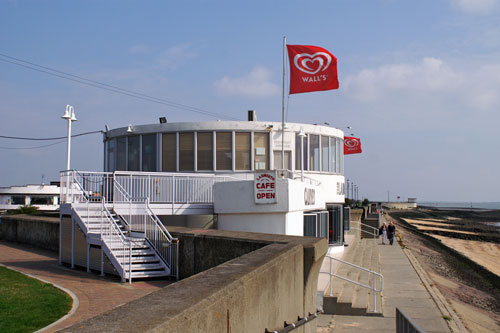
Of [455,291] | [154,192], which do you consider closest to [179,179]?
[154,192]

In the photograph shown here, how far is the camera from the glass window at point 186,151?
20.2 m

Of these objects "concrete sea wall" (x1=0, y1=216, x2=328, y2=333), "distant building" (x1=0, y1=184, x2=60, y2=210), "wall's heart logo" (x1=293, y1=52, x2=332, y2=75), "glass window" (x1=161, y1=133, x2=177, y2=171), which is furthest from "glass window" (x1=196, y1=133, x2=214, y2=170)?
"distant building" (x1=0, y1=184, x2=60, y2=210)

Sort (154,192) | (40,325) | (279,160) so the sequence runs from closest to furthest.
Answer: (40,325) → (154,192) → (279,160)

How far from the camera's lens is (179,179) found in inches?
691

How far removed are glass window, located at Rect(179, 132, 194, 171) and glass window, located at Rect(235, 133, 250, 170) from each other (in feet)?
6.07

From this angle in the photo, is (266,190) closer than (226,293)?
No

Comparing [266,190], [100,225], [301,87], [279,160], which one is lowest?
[100,225]

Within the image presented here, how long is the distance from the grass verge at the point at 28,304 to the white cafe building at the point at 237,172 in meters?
5.31

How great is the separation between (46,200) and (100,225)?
2433 inches

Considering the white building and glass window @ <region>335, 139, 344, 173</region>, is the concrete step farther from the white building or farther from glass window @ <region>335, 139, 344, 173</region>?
glass window @ <region>335, 139, 344, 173</region>

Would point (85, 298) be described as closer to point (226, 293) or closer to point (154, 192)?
point (226, 293)

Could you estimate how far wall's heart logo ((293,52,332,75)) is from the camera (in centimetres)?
1934

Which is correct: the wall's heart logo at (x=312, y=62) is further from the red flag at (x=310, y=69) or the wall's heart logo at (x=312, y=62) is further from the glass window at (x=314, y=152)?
the glass window at (x=314, y=152)

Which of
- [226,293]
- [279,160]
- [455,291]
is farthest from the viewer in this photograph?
[455,291]
